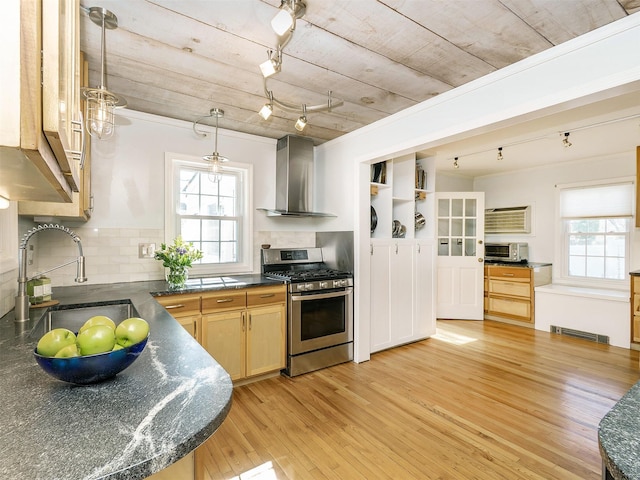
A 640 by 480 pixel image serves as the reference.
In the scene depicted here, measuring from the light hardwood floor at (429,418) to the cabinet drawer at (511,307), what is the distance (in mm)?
1052

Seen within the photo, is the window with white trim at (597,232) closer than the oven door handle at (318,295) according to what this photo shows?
No

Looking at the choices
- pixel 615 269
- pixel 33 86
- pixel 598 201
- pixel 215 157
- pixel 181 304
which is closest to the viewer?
pixel 33 86

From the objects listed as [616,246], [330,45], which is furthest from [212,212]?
[616,246]

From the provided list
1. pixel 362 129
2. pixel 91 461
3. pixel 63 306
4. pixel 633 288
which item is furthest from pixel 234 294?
pixel 633 288

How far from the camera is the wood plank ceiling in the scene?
1.58 m

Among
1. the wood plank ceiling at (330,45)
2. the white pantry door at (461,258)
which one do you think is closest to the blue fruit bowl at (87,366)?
the wood plank ceiling at (330,45)

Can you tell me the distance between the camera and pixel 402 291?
3.79 meters

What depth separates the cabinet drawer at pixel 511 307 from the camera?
4676 mm

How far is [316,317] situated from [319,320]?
47mm

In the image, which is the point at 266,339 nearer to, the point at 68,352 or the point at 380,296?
the point at 380,296

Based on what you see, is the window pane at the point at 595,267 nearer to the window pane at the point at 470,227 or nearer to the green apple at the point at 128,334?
the window pane at the point at 470,227

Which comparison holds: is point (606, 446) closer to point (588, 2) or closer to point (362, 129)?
point (588, 2)

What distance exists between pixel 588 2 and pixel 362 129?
1.93m

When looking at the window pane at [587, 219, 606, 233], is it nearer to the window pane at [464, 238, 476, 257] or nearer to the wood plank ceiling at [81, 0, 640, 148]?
the window pane at [464, 238, 476, 257]
